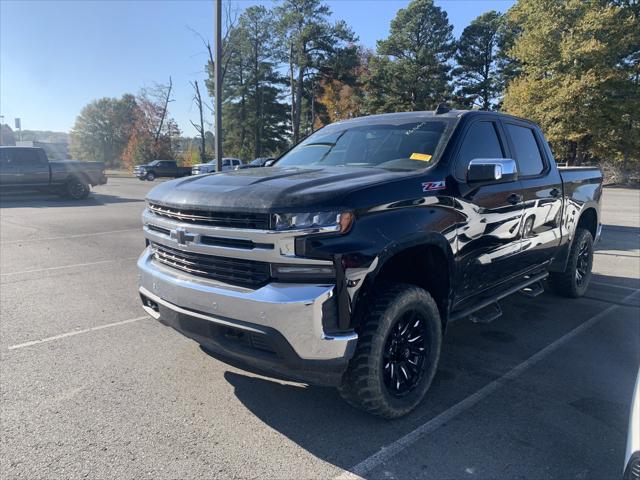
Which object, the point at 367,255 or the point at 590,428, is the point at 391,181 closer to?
the point at 367,255

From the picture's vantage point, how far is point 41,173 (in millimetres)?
17828

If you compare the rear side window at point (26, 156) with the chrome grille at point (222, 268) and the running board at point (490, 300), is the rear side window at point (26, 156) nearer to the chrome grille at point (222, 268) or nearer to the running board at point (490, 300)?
the chrome grille at point (222, 268)

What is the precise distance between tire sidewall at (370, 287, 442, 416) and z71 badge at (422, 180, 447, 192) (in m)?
0.68

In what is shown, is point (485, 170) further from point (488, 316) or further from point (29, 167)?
point (29, 167)

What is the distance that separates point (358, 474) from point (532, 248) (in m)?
3.04

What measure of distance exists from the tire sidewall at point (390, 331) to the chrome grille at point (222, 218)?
903 mm

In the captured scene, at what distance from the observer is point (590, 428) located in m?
3.03

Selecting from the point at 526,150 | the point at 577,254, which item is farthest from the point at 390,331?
the point at 577,254

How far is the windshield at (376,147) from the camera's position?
367 cm

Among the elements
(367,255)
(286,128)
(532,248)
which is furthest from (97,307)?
(286,128)

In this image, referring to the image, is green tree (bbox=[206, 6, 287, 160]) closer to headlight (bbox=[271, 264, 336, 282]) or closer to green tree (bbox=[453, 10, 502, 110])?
green tree (bbox=[453, 10, 502, 110])

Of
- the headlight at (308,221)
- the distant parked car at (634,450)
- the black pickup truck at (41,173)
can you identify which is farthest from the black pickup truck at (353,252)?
the black pickup truck at (41,173)

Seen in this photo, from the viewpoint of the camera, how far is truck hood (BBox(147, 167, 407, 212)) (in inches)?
105

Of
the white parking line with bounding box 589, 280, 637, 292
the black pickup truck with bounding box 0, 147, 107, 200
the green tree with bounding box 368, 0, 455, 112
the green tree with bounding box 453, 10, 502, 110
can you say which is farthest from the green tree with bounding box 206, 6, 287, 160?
the white parking line with bounding box 589, 280, 637, 292
